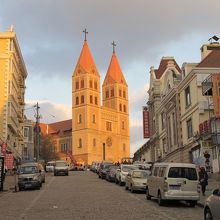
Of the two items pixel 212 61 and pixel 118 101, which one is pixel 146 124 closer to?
pixel 212 61

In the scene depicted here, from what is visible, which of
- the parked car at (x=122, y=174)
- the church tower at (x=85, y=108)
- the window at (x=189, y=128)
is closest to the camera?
the parked car at (x=122, y=174)

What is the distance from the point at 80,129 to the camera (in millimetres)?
127250

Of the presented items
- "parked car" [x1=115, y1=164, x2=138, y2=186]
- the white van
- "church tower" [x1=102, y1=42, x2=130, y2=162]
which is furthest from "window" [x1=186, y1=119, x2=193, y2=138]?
"church tower" [x1=102, y1=42, x2=130, y2=162]

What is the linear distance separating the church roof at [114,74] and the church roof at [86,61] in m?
9.20

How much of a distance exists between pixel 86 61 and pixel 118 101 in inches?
747

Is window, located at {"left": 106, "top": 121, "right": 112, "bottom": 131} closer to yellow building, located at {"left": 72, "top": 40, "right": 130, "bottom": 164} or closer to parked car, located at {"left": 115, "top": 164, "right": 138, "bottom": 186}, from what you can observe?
yellow building, located at {"left": 72, "top": 40, "right": 130, "bottom": 164}

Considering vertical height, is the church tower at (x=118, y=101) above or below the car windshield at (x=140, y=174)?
above

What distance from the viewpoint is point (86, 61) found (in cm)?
13288

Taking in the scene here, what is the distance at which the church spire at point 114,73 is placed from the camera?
143500mm

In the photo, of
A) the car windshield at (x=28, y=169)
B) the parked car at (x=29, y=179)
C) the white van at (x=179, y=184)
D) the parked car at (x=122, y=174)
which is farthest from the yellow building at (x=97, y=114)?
the white van at (x=179, y=184)

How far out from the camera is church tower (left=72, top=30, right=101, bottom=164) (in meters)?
126

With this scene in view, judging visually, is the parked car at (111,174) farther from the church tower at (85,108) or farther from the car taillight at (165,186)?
the church tower at (85,108)

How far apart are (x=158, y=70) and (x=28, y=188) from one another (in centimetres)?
4084

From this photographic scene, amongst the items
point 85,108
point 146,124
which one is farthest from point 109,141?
point 146,124
